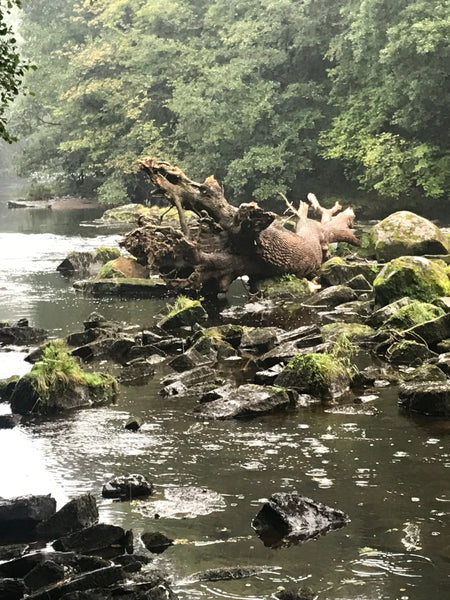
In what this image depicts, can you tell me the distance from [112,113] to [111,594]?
4964 centimetres

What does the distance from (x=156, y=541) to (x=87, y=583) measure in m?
1.10

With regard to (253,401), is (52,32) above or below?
above

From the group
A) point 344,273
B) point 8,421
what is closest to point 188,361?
point 8,421

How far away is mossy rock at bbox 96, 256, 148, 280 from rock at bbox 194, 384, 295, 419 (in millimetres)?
11252

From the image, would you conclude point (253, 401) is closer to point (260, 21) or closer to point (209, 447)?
point (209, 447)

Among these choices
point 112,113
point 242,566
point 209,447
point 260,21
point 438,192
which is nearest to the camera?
point 242,566

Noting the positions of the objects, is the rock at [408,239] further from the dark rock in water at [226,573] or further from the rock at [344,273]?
the dark rock in water at [226,573]

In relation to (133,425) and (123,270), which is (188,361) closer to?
(133,425)

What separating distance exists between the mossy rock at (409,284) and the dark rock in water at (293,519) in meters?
9.42

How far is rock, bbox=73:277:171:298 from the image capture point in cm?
2075

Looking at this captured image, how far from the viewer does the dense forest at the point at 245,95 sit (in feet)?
119

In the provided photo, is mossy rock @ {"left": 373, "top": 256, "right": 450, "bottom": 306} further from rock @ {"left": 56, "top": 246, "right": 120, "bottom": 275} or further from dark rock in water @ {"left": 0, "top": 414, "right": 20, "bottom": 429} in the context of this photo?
rock @ {"left": 56, "top": 246, "right": 120, "bottom": 275}

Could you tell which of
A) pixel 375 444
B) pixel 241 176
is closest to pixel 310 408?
pixel 375 444

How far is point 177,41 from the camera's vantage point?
50.0 metres
